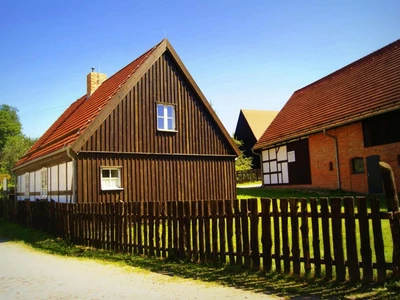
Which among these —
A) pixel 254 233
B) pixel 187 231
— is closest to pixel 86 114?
pixel 187 231

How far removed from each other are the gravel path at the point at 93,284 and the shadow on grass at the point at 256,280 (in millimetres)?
301

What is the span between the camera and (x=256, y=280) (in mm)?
6027

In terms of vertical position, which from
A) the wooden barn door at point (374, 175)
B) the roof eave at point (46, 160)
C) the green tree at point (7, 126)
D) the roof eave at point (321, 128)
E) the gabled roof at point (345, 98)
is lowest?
the wooden barn door at point (374, 175)

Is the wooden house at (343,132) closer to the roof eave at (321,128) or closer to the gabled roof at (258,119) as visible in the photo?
the roof eave at (321,128)

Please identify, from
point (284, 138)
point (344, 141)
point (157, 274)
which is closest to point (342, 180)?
point (344, 141)

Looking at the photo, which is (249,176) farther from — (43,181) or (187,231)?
(187,231)

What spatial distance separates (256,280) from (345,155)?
15.6 meters

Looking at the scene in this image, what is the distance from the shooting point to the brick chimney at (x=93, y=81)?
2064 cm

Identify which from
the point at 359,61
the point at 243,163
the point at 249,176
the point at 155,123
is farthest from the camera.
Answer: the point at 243,163

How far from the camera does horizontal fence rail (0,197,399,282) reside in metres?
5.53

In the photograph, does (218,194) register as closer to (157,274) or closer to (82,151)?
(82,151)

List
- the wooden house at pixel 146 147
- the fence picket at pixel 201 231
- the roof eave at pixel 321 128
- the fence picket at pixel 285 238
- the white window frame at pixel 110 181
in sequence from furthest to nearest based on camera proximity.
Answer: the roof eave at pixel 321 128 → the white window frame at pixel 110 181 → the wooden house at pixel 146 147 → the fence picket at pixel 201 231 → the fence picket at pixel 285 238

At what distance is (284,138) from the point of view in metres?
24.1

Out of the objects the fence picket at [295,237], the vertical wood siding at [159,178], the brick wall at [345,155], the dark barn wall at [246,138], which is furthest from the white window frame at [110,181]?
the dark barn wall at [246,138]
